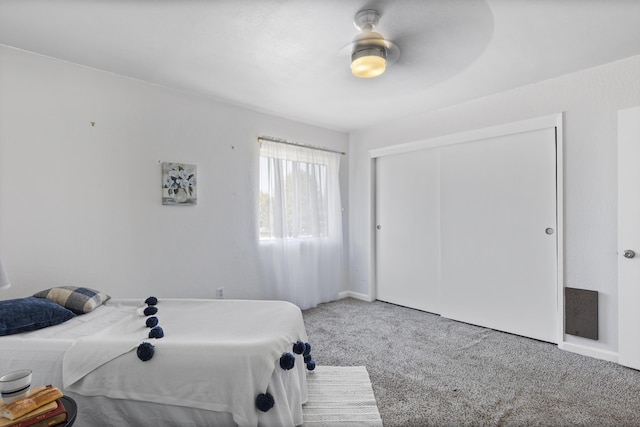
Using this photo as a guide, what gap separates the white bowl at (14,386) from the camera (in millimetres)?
1231

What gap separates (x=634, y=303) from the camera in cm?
243

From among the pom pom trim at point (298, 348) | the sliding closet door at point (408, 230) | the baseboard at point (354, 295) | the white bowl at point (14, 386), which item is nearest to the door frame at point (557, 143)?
the sliding closet door at point (408, 230)

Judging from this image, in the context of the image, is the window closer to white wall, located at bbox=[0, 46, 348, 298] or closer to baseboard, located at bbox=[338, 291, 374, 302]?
white wall, located at bbox=[0, 46, 348, 298]

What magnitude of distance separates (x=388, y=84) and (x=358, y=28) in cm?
103

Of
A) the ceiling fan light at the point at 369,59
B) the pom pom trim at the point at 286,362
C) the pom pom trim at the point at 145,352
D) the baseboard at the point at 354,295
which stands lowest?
the baseboard at the point at 354,295

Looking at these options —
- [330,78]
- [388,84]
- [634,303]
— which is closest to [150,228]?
[330,78]

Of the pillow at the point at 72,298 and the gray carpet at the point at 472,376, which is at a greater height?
the pillow at the point at 72,298

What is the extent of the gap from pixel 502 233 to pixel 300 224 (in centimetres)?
222

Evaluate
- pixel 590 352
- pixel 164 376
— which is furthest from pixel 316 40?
pixel 590 352

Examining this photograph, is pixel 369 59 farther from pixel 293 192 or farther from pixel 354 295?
pixel 354 295

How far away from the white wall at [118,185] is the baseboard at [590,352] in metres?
2.98

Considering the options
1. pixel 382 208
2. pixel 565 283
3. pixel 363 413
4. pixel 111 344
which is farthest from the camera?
pixel 382 208

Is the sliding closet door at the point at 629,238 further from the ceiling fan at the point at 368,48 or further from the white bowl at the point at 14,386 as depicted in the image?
the white bowl at the point at 14,386

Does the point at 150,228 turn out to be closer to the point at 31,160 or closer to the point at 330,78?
the point at 31,160
